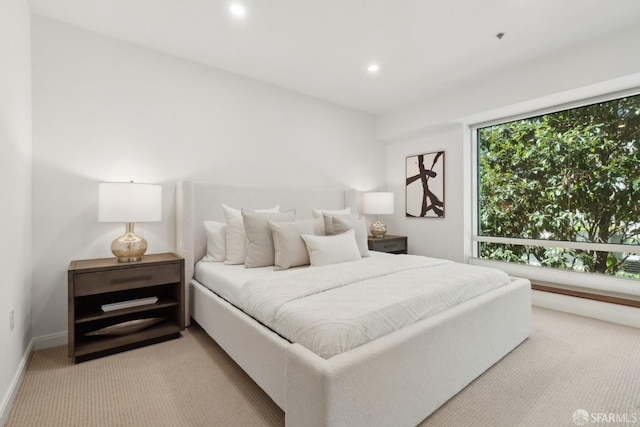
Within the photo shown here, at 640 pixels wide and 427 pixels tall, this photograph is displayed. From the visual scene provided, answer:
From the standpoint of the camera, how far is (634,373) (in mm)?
1891

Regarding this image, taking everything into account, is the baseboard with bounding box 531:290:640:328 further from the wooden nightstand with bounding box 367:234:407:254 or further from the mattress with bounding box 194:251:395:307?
the mattress with bounding box 194:251:395:307

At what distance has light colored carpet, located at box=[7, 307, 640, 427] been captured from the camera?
150cm

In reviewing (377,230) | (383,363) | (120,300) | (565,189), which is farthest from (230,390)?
(565,189)

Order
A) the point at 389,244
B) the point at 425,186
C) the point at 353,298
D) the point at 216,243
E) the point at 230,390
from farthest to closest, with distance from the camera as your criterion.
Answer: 1. the point at 425,186
2. the point at 389,244
3. the point at 216,243
4. the point at 230,390
5. the point at 353,298

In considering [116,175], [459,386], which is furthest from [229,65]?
[459,386]

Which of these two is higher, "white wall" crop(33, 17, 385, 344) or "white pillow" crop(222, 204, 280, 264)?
"white wall" crop(33, 17, 385, 344)

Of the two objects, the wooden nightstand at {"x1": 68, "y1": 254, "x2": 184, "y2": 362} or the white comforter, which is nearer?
the white comforter

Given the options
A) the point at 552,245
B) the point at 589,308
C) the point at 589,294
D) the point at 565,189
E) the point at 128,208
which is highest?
the point at 565,189

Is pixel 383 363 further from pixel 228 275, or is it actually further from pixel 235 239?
pixel 235 239

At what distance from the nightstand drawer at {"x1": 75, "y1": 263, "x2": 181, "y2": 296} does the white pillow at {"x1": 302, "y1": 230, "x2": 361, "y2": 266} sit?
1.12m

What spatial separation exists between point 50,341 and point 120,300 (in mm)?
516

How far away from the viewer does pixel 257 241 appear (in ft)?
8.11

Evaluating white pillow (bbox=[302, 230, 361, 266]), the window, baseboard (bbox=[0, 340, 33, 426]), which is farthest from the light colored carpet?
the window

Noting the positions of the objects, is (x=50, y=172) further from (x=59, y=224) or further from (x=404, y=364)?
(x=404, y=364)
